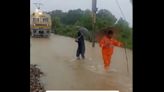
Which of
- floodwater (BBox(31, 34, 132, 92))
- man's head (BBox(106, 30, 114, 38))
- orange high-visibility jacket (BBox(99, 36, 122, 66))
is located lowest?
floodwater (BBox(31, 34, 132, 92))

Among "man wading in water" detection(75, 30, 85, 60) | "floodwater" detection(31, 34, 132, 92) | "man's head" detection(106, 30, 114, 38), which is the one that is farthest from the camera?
"man wading in water" detection(75, 30, 85, 60)

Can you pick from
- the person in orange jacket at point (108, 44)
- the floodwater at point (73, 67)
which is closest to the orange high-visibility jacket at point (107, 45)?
the person in orange jacket at point (108, 44)

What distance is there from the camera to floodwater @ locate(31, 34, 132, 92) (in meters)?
4.35

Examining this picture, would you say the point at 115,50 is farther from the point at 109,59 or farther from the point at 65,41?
the point at 65,41

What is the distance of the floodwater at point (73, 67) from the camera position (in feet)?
14.3

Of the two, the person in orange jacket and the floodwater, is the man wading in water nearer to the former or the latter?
the floodwater

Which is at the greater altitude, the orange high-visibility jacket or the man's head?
the man's head

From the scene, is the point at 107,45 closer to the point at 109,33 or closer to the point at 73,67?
the point at 109,33

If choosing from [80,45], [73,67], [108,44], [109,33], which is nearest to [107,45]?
[108,44]

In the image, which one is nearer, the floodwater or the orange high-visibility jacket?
the orange high-visibility jacket

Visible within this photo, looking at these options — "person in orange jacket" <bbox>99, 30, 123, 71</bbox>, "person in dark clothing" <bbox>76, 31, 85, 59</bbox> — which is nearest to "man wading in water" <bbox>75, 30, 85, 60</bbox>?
"person in dark clothing" <bbox>76, 31, 85, 59</bbox>
